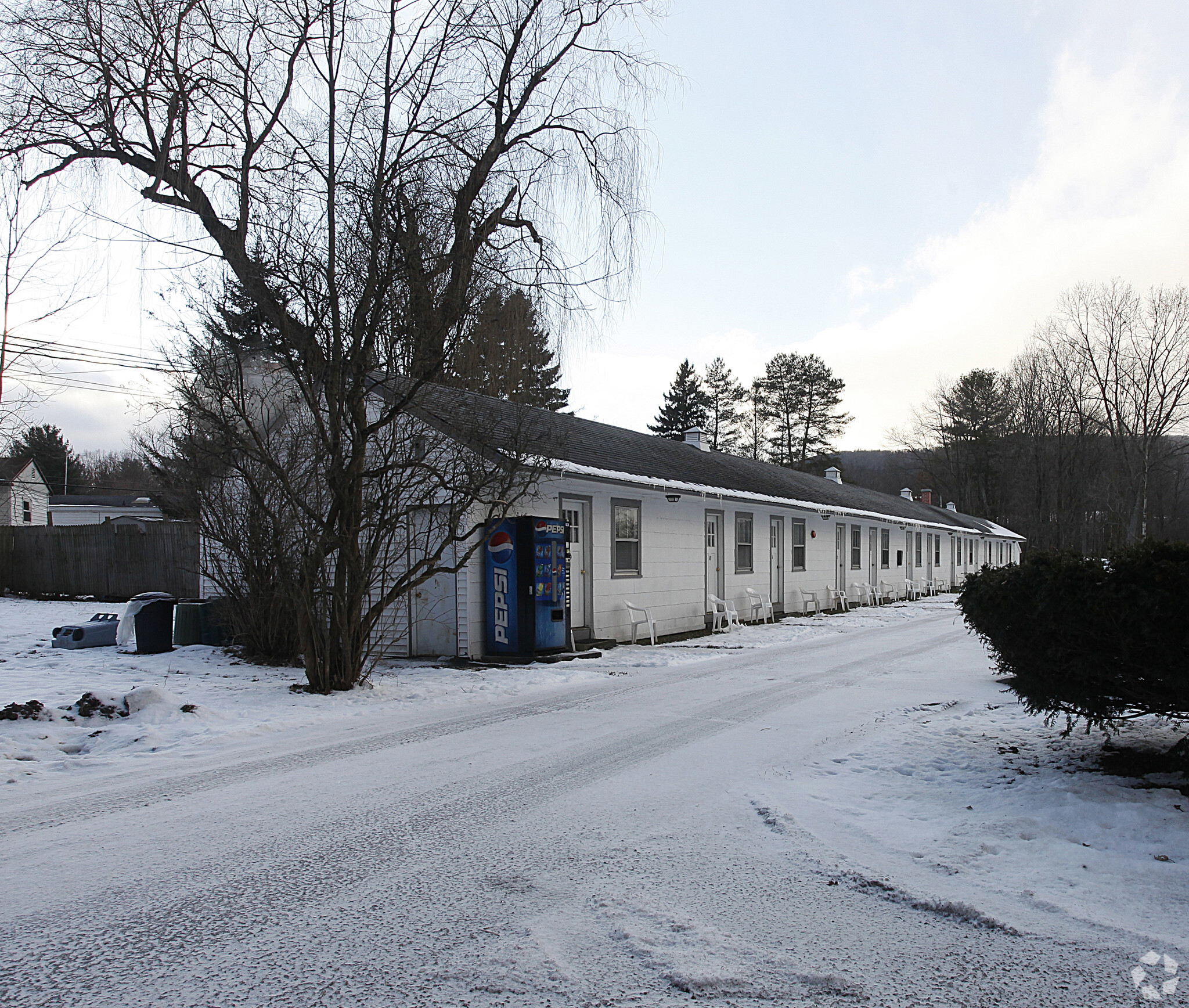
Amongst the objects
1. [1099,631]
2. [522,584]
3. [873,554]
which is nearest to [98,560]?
[522,584]

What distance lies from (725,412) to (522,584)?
49895mm

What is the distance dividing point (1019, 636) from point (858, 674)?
5.36 m

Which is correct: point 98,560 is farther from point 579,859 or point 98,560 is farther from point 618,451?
point 579,859

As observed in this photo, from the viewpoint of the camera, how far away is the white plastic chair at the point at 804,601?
68.0 feet

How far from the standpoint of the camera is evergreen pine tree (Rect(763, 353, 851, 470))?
2329 inches

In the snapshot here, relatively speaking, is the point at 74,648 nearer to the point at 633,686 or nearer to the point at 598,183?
the point at 633,686

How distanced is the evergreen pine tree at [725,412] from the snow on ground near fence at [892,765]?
4924 centimetres

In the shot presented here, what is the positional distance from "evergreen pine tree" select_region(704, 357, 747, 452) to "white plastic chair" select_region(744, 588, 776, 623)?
41.8 m

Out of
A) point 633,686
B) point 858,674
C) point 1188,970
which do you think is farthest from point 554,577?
point 1188,970

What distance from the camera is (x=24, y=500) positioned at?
40500 mm

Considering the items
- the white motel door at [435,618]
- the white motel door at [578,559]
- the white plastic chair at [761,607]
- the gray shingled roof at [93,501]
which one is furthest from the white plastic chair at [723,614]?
the gray shingled roof at [93,501]

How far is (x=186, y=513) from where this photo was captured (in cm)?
1158

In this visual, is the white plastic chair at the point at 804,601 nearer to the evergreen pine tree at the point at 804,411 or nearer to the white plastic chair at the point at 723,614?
the white plastic chair at the point at 723,614

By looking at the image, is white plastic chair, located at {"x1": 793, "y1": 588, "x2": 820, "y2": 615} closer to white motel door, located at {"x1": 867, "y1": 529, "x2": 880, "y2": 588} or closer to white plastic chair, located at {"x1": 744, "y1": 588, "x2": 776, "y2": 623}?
white plastic chair, located at {"x1": 744, "y1": 588, "x2": 776, "y2": 623}
